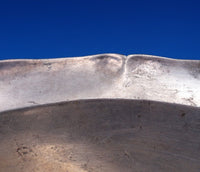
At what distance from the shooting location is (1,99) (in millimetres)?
822

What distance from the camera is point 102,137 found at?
76 centimetres

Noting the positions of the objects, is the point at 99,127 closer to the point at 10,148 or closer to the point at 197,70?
the point at 10,148

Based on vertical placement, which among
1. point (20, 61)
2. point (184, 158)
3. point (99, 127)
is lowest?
point (184, 158)

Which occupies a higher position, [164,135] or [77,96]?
[77,96]

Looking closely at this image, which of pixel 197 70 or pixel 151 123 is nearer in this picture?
pixel 151 123

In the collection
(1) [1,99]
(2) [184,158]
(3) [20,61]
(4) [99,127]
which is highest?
(3) [20,61]

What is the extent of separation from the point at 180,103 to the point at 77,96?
0.32m

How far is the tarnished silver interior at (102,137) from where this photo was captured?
0.71m

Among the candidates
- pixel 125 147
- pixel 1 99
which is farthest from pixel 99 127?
pixel 1 99

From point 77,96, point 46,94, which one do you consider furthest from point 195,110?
point 46,94

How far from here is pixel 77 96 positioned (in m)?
0.83

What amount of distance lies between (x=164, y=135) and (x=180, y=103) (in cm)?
11

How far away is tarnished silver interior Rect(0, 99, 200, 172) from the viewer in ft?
2.33

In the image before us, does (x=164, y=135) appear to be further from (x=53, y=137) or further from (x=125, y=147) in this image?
(x=53, y=137)
